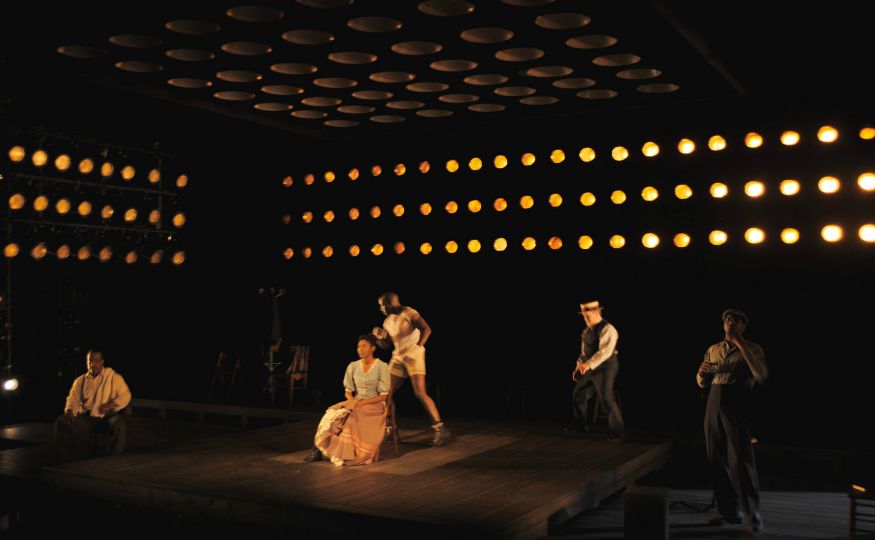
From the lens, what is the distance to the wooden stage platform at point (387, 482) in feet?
17.5

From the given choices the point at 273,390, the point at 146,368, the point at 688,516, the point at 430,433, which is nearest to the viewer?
the point at 688,516

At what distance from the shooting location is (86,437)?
7.27 meters

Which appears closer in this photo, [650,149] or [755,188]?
[755,188]

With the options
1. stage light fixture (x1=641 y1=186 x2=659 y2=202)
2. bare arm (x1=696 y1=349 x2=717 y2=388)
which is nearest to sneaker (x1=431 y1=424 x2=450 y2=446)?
bare arm (x1=696 y1=349 x2=717 y2=388)

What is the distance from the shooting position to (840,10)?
7172 mm

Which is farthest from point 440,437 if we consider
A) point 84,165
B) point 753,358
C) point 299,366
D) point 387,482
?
point 84,165

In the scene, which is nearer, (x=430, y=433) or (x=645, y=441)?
(x=645, y=441)

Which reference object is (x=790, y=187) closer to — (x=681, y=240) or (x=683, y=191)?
(x=683, y=191)

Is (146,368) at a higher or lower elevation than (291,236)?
lower

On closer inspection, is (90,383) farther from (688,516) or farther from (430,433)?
(688,516)

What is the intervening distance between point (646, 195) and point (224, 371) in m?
5.83

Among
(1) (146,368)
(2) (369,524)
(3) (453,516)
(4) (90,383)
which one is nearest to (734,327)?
(3) (453,516)

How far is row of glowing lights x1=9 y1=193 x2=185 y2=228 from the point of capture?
9746 mm

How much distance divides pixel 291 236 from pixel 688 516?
7108 mm
